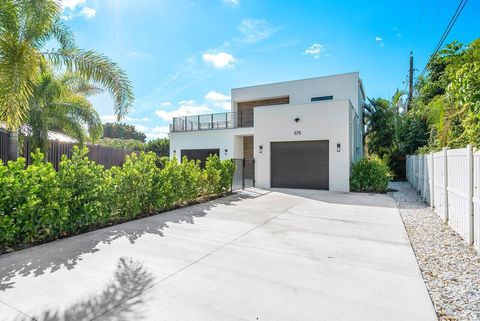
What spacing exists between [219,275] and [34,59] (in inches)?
261

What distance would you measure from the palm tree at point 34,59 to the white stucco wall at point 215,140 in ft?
28.2

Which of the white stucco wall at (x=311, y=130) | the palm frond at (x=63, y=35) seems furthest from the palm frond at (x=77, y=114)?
the white stucco wall at (x=311, y=130)

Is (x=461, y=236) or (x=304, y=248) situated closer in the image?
(x=304, y=248)

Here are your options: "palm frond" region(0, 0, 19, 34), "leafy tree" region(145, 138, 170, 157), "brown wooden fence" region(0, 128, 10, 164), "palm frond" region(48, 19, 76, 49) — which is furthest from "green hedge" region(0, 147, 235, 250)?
"leafy tree" region(145, 138, 170, 157)

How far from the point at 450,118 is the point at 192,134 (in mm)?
13610

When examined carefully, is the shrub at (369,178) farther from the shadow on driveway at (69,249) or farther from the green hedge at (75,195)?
the shadow on driveway at (69,249)

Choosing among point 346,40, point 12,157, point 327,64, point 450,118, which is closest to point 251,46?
point 346,40

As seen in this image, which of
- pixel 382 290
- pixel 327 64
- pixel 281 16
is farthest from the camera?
pixel 327 64

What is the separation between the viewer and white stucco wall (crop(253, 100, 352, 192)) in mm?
11227

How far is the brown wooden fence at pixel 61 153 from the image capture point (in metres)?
7.13

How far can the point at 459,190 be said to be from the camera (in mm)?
4906

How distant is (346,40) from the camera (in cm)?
1230

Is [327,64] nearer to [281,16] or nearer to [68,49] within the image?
[281,16]

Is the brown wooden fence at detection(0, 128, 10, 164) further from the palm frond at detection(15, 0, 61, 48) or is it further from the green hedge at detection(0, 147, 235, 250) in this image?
the palm frond at detection(15, 0, 61, 48)
